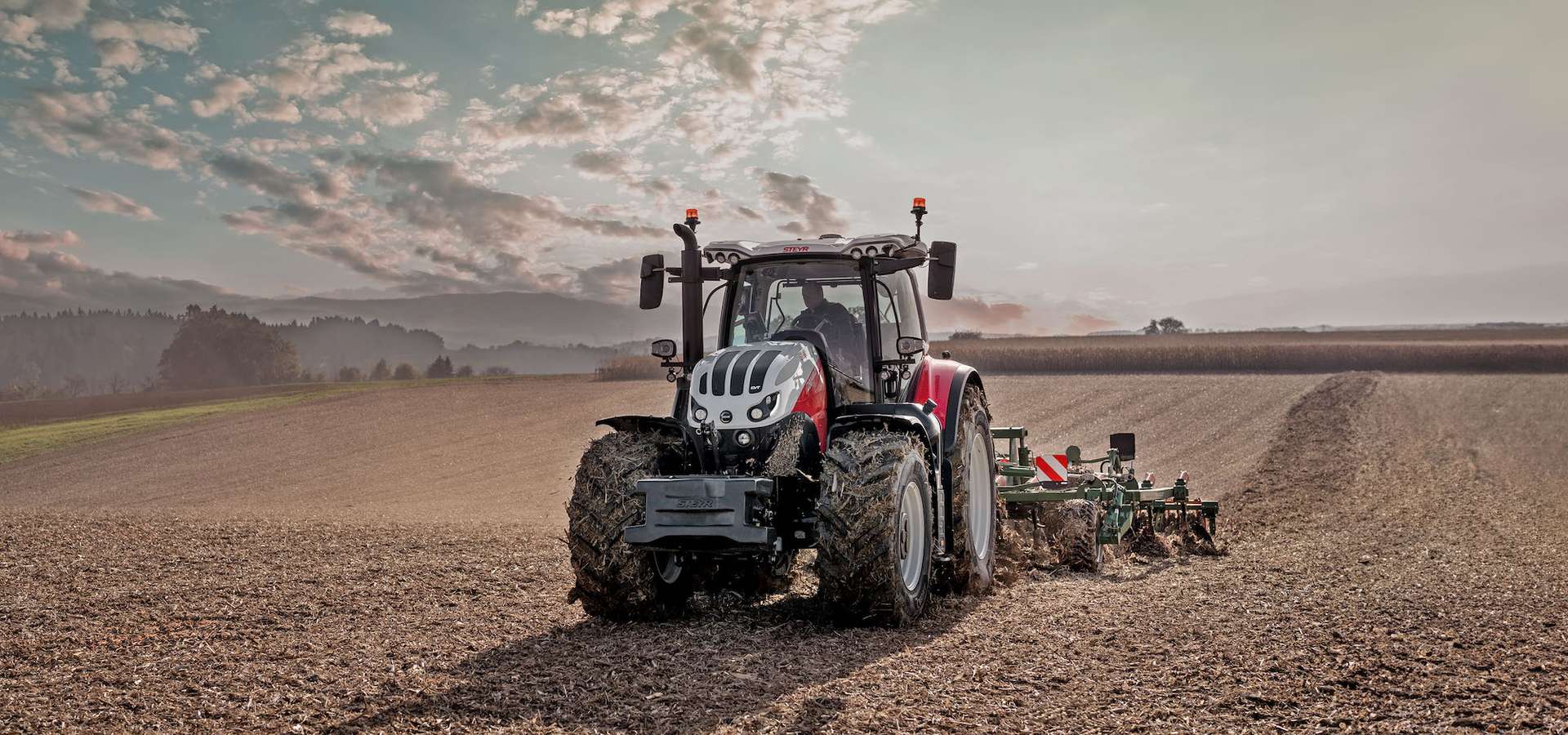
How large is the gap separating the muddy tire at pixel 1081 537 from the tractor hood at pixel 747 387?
156 inches

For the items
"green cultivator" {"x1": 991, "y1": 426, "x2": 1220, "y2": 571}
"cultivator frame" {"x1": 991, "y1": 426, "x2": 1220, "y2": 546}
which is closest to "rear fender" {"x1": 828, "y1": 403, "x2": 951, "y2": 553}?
"green cultivator" {"x1": 991, "y1": 426, "x2": 1220, "y2": 571}

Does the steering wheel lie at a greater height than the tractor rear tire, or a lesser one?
greater

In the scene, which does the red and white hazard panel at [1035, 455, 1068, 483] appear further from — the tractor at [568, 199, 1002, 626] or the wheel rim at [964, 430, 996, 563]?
the tractor at [568, 199, 1002, 626]

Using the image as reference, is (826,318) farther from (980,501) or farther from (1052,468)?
(1052,468)

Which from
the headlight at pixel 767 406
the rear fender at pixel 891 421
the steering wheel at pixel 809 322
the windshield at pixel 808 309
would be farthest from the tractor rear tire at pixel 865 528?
the steering wheel at pixel 809 322

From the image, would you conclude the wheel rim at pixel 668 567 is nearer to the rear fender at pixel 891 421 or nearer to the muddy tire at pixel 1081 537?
the rear fender at pixel 891 421

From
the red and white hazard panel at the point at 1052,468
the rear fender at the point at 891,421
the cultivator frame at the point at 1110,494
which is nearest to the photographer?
the rear fender at the point at 891,421

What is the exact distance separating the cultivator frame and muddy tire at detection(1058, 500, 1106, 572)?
0.08 metres

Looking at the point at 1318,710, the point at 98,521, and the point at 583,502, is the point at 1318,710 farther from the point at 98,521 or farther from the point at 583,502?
the point at 98,521

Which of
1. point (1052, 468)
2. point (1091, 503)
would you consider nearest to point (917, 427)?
point (1091, 503)

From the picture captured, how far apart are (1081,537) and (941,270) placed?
12.1ft

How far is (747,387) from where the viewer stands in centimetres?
729

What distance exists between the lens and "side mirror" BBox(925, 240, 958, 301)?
792 cm

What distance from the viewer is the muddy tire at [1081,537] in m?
10.3
